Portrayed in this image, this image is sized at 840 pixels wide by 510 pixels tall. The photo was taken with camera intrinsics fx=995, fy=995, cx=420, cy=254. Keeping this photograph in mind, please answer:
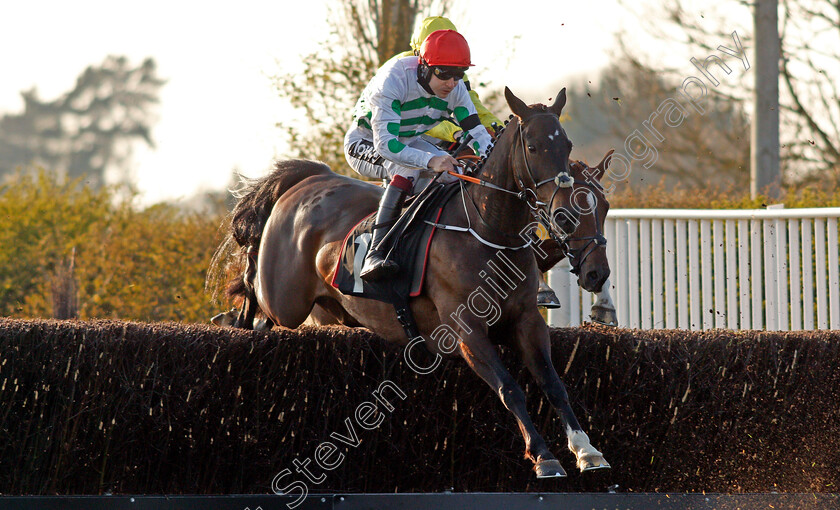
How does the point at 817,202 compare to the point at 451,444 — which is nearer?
the point at 451,444

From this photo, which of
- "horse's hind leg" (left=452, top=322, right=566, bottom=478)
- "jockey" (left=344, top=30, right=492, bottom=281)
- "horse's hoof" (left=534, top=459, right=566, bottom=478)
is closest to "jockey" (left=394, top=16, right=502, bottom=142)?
"jockey" (left=344, top=30, right=492, bottom=281)

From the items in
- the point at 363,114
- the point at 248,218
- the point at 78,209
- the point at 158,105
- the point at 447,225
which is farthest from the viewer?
the point at 158,105

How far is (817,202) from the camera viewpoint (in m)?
8.37

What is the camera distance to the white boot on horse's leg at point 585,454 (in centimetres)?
386

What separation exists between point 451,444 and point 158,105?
101ft

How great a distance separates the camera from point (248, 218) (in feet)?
21.2

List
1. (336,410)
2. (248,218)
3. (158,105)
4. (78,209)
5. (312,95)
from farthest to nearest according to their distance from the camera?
(158,105) < (78,209) < (312,95) < (248,218) < (336,410)

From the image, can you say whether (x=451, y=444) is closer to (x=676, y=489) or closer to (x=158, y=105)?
(x=676, y=489)

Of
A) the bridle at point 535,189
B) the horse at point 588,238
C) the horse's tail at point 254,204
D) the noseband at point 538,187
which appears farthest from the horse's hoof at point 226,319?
the horse at point 588,238

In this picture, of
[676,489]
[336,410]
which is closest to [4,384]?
[336,410]

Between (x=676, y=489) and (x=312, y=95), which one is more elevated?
(x=312, y=95)

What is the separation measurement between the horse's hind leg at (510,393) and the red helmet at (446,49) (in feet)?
4.39

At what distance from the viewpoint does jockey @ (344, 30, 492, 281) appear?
4.73 meters

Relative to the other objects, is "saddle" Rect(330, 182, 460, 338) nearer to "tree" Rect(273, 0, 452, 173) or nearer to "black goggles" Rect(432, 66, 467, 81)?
"black goggles" Rect(432, 66, 467, 81)
